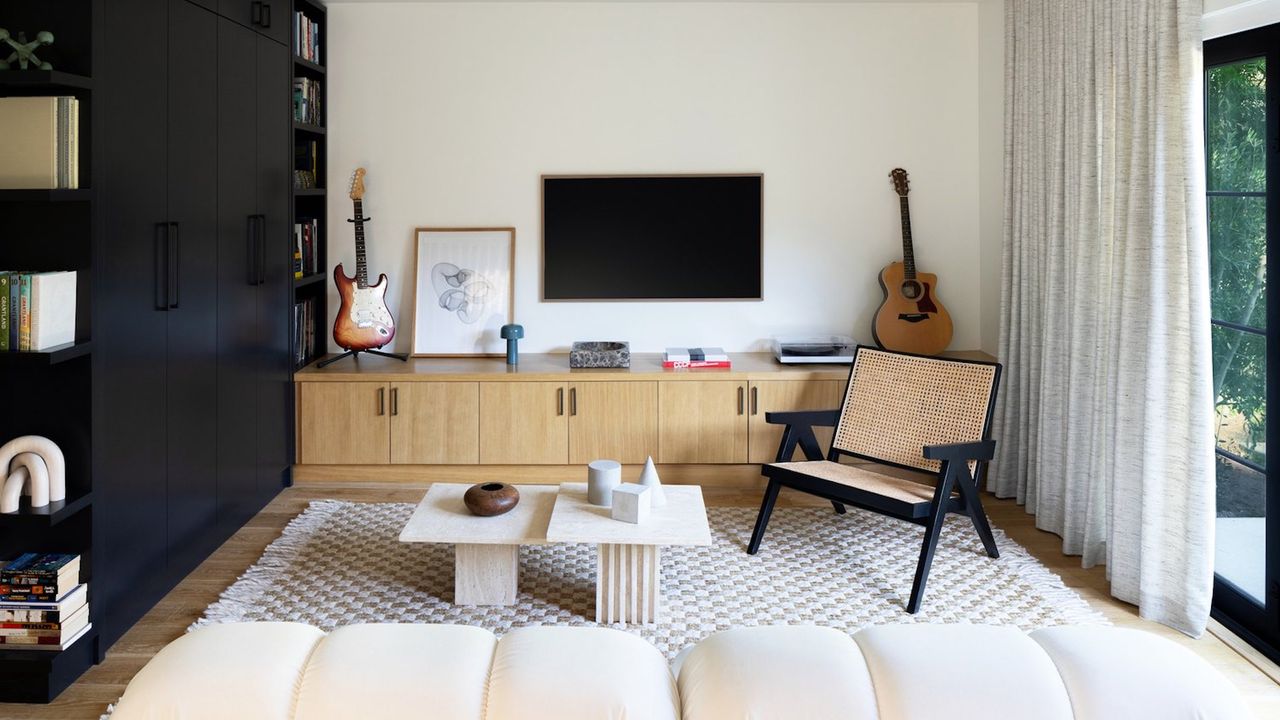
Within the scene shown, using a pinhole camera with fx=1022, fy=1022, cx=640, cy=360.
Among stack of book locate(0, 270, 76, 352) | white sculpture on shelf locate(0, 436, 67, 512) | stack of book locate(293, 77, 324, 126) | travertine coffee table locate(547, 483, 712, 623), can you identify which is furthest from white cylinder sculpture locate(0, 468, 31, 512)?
stack of book locate(293, 77, 324, 126)

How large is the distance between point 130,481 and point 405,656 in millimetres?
2441

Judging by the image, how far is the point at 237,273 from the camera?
420 centimetres

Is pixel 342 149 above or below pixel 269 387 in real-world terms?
above

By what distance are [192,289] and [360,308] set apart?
1.44 metres

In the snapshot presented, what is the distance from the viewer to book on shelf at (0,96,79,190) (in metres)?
2.88

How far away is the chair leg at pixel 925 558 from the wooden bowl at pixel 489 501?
4.62ft

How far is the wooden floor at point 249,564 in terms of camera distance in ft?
9.32

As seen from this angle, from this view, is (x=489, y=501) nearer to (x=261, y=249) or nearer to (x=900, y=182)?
(x=261, y=249)

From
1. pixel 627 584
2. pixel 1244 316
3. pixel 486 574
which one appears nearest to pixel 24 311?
pixel 486 574

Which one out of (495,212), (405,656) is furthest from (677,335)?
(405,656)

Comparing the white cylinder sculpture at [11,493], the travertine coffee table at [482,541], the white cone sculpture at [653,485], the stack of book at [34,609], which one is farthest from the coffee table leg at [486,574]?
the white cylinder sculpture at [11,493]

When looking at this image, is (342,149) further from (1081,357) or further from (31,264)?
(1081,357)

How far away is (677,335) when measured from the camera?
214 inches

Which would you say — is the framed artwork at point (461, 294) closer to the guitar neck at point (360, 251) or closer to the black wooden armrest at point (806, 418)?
the guitar neck at point (360, 251)
